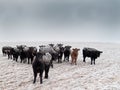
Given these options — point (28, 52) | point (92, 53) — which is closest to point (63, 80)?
point (28, 52)

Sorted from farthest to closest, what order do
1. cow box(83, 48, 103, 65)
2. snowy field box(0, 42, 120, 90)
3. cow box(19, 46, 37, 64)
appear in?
cow box(83, 48, 103, 65), cow box(19, 46, 37, 64), snowy field box(0, 42, 120, 90)

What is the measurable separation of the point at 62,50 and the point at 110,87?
1602cm

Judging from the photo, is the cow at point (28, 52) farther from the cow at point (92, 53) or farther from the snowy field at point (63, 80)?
the cow at point (92, 53)

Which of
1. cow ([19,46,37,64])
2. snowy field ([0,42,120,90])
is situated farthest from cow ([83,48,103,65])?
cow ([19,46,37,64])

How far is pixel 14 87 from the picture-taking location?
21.1 m

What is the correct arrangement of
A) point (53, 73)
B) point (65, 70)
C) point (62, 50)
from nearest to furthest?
point (53, 73) → point (65, 70) → point (62, 50)

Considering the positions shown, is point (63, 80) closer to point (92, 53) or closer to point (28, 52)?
point (28, 52)

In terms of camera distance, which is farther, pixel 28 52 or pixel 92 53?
pixel 92 53

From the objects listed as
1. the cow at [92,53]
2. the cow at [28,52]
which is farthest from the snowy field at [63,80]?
the cow at [92,53]

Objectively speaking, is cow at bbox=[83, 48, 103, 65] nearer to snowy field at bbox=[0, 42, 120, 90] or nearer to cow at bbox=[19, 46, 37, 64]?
snowy field at bbox=[0, 42, 120, 90]

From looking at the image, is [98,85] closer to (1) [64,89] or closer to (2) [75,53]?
(1) [64,89]

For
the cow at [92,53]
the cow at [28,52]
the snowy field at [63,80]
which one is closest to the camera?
the snowy field at [63,80]

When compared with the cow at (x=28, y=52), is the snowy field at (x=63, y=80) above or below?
below

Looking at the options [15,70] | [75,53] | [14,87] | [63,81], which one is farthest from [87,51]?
[14,87]
